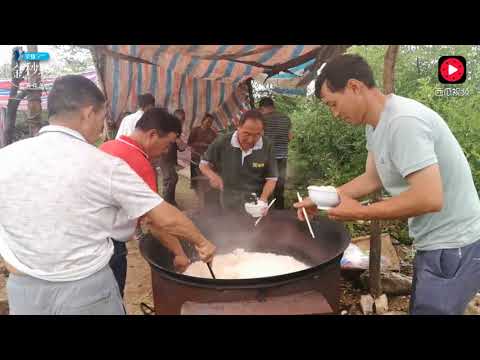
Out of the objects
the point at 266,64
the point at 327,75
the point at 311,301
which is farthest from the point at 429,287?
the point at 266,64

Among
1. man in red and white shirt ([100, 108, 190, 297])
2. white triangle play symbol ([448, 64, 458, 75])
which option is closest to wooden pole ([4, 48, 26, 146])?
man in red and white shirt ([100, 108, 190, 297])

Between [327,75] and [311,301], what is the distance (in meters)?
1.32

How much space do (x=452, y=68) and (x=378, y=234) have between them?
1.68 meters

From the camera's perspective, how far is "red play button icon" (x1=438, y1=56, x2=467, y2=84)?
3138 millimetres

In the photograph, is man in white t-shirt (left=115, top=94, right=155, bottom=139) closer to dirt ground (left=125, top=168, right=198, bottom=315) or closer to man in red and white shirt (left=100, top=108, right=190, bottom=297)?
dirt ground (left=125, top=168, right=198, bottom=315)

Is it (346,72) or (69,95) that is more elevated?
(346,72)

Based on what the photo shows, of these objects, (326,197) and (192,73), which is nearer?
(326,197)

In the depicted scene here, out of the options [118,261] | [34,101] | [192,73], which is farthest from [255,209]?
[34,101]

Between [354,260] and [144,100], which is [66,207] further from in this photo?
[144,100]

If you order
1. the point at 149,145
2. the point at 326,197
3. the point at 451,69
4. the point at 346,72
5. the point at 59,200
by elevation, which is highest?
the point at 451,69

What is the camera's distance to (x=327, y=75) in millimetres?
1954

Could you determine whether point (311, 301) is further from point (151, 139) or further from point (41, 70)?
point (41, 70)

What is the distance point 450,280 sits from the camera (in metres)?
1.87

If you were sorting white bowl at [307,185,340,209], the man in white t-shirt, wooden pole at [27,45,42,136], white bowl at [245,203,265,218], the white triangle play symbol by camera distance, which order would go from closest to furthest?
1. white bowl at [307,185,340,209]
2. white bowl at [245,203,265,218]
3. the white triangle play symbol
4. wooden pole at [27,45,42,136]
5. the man in white t-shirt
